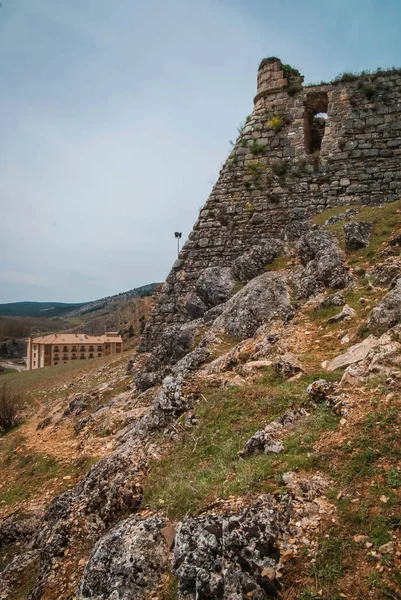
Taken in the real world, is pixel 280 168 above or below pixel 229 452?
above

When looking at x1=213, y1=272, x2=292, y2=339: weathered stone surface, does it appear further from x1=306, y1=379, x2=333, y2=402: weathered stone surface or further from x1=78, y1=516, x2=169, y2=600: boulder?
x1=78, y1=516, x2=169, y2=600: boulder

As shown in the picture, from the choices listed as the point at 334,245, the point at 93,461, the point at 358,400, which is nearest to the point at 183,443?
the point at 358,400

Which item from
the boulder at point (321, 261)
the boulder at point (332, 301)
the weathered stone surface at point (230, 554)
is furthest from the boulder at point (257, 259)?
the weathered stone surface at point (230, 554)

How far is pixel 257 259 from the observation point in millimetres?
11789

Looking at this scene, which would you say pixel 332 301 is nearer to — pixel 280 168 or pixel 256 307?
pixel 256 307

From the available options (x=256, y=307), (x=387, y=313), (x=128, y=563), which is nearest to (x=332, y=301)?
(x=256, y=307)

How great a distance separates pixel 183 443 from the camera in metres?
5.68

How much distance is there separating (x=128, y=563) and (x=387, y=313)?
14.7ft

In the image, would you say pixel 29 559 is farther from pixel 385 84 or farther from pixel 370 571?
pixel 385 84

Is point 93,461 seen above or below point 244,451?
below

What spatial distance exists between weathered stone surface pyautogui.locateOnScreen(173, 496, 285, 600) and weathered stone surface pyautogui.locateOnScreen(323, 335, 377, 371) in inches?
100

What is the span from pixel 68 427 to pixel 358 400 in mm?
9283

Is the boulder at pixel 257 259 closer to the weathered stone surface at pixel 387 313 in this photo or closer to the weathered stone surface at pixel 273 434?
the weathered stone surface at pixel 387 313

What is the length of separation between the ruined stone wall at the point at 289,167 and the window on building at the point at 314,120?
29 millimetres
